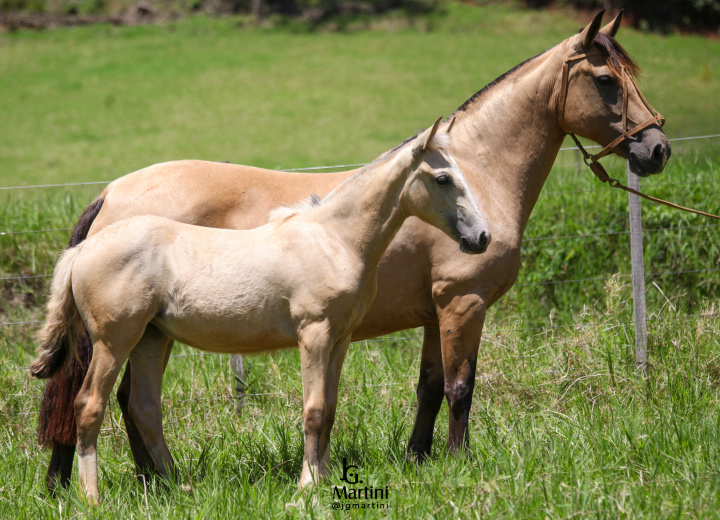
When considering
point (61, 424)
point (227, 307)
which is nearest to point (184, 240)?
point (227, 307)

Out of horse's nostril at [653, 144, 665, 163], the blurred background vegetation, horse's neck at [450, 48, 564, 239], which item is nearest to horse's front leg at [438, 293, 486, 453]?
horse's neck at [450, 48, 564, 239]

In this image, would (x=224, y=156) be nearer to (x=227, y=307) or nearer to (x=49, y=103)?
(x=49, y=103)

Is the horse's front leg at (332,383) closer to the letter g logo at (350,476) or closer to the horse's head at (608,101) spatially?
the letter g logo at (350,476)

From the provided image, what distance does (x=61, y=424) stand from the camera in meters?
3.86

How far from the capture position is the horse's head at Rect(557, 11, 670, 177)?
12.6 feet

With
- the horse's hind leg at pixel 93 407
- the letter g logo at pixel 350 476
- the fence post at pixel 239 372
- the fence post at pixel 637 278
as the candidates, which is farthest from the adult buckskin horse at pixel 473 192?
the fence post at pixel 637 278

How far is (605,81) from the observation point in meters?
3.90

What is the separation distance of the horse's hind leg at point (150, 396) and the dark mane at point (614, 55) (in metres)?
2.84

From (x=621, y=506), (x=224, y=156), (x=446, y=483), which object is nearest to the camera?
(x=621, y=506)

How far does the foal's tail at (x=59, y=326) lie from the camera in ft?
11.5

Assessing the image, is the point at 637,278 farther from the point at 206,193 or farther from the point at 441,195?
the point at 206,193

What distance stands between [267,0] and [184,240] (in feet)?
97.0

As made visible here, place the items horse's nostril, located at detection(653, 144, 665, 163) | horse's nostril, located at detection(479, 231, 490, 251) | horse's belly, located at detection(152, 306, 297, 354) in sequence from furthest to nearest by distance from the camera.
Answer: horse's nostril, located at detection(653, 144, 665, 163) → horse's belly, located at detection(152, 306, 297, 354) → horse's nostril, located at detection(479, 231, 490, 251)

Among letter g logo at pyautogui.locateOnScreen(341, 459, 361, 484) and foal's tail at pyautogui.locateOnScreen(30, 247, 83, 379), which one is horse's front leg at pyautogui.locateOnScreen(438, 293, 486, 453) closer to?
letter g logo at pyautogui.locateOnScreen(341, 459, 361, 484)
